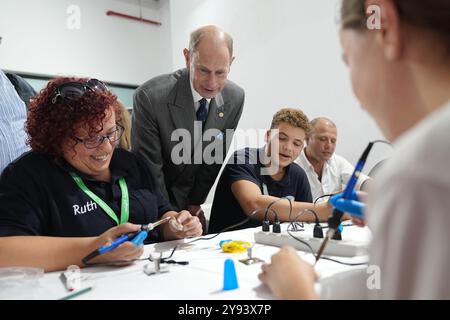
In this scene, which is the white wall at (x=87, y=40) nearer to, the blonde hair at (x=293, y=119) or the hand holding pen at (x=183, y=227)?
the blonde hair at (x=293, y=119)

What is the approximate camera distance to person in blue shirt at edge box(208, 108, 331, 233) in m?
1.62

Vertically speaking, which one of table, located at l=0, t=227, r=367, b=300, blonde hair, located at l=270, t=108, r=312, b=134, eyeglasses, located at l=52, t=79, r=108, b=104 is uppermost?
eyeglasses, located at l=52, t=79, r=108, b=104

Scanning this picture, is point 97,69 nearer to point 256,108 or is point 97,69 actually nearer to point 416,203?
point 256,108

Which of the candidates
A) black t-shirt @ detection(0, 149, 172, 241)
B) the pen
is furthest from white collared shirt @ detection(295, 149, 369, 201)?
the pen

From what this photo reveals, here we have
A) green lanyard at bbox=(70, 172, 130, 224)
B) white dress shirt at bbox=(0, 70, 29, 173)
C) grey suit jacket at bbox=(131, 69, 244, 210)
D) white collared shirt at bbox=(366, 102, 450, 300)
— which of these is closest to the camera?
white collared shirt at bbox=(366, 102, 450, 300)

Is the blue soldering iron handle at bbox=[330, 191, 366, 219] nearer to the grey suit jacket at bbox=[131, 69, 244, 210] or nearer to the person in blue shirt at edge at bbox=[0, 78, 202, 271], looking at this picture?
the person in blue shirt at edge at bbox=[0, 78, 202, 271]

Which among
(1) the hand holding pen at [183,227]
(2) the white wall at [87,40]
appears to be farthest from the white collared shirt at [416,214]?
(2) the white wall at [87,40]

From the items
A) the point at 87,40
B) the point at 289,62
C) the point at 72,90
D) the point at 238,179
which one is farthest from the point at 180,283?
the point at 87,40

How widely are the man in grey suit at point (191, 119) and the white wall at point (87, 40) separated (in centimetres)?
224

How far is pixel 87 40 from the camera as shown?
12.5ft

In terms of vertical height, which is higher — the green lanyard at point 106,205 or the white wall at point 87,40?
the white wall at point 87,40

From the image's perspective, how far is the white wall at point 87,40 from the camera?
132 inches

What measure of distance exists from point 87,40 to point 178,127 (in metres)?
2.57
